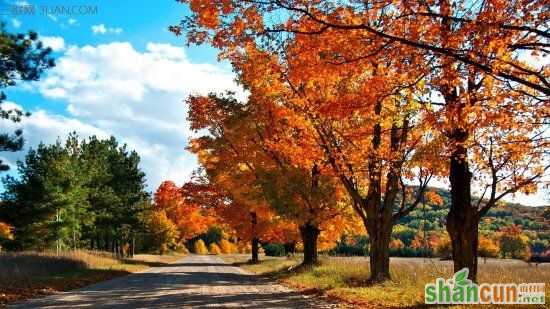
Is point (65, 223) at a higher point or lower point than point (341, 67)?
lower

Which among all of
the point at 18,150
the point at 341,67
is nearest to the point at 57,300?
the point at 18,150

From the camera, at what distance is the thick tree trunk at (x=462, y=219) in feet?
41.1

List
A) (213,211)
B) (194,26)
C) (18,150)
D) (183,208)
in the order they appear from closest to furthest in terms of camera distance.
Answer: (194,26), (18,150), (213,211), (183,208)

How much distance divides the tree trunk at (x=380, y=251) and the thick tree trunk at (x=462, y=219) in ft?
17.4

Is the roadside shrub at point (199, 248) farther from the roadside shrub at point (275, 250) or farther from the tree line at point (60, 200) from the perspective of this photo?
the tree line at point (60, 200)

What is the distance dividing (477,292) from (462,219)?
1.79 metres

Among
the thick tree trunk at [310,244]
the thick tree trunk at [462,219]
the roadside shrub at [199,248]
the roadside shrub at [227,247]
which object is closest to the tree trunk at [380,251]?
the thick tree trunk at [462,219]

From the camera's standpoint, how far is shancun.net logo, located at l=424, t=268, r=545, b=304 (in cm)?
1173

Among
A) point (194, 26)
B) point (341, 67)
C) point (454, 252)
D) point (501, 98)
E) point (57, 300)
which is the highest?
point (194, 26)

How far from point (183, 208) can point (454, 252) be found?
264ft

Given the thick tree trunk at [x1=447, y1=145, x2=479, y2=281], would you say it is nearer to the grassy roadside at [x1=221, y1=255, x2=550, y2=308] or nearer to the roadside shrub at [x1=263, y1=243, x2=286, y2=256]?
the grassy roadside at [x1=221, y1=255, x2=550, y2=308]

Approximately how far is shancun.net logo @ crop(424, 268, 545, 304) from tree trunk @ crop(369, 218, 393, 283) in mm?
4534

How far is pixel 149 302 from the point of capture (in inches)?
525

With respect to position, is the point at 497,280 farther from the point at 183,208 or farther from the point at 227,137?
the point at 183,208
